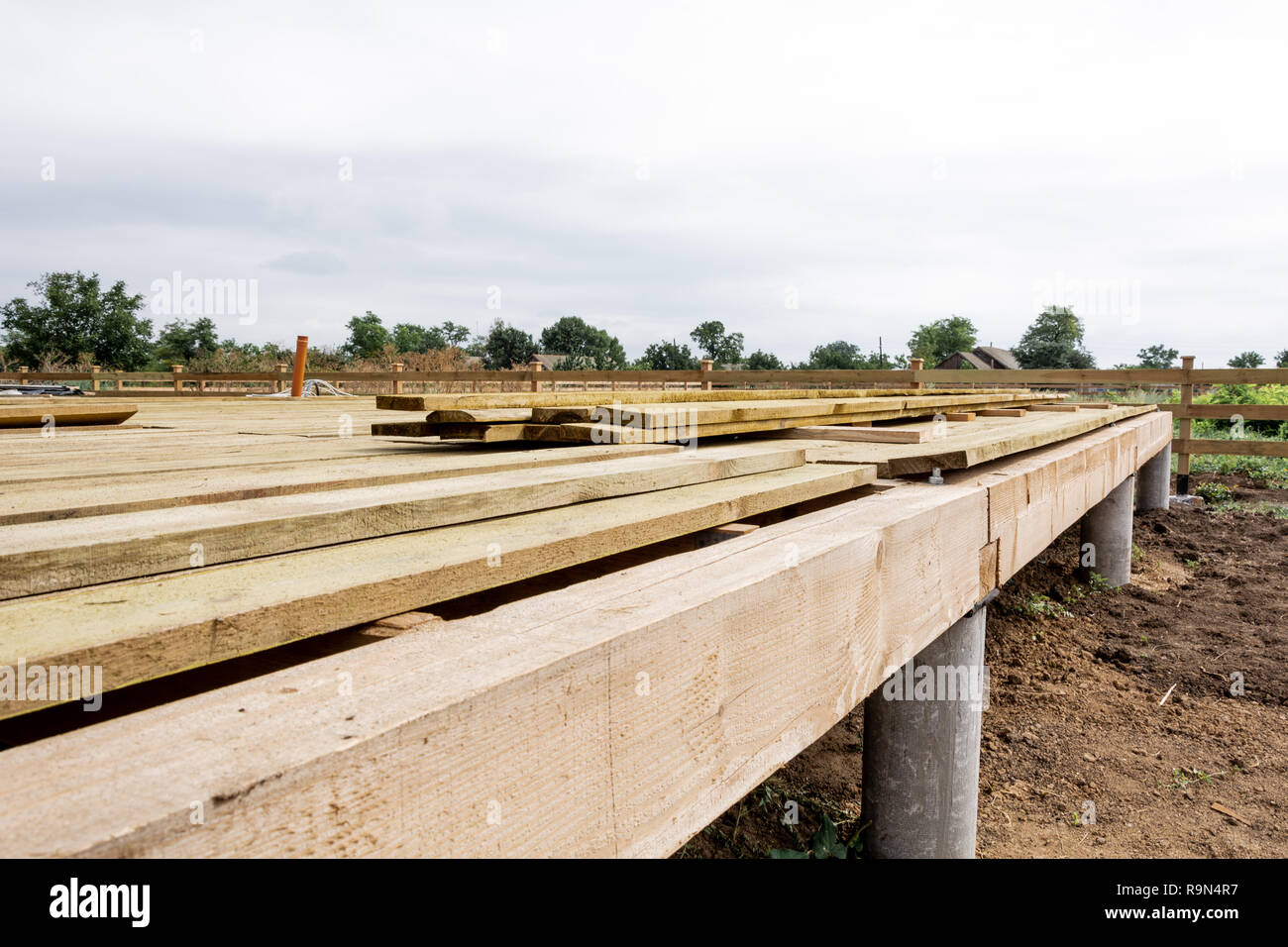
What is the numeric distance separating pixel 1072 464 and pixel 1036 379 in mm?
10203

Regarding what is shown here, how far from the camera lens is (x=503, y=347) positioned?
86.2 meters

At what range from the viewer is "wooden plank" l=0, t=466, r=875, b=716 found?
2.75ft

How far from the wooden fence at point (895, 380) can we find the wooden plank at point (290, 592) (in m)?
7.19

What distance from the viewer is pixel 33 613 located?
3.00 ft

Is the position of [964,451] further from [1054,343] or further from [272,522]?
[1054,343]

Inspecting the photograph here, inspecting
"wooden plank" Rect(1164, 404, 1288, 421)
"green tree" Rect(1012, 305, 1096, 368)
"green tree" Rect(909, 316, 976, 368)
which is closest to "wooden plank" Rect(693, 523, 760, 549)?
"wooden plank" Rect(1164, 404, 1288, 421)

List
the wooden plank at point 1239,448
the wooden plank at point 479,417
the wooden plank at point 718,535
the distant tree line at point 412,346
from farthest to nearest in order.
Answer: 1. the distant tree line at point 412,346
2. the wooden plank at point 1239,448
3. the wooden plank at point 479,417
4. the wooden plank at point 718,535

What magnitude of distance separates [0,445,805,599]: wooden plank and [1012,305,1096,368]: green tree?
81001 mm

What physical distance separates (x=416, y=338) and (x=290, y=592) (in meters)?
109

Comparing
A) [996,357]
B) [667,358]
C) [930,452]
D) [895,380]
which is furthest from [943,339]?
[930,452]

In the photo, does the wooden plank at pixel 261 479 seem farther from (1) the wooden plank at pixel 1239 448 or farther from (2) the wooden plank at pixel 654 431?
(1) the wooden plank at pixel 1239 448

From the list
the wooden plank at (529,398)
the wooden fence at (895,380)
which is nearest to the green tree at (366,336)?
the wooden fence at (895,380)

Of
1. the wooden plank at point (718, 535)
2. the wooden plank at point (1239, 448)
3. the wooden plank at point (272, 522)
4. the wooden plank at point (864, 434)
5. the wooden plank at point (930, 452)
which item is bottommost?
the wooden plank at point (1239, 448)

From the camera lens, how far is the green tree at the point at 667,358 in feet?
281
